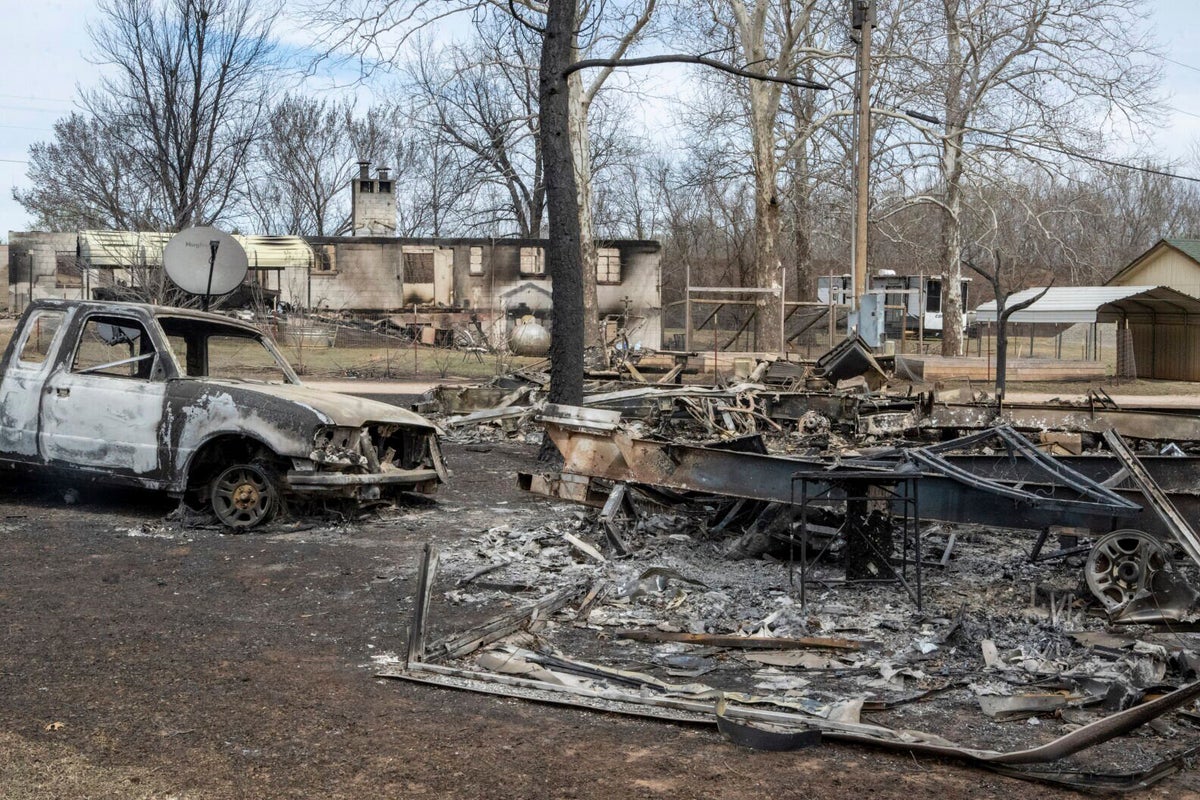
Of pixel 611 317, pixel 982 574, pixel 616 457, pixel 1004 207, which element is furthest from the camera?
pixel 611 317

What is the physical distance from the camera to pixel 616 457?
8.74 metres

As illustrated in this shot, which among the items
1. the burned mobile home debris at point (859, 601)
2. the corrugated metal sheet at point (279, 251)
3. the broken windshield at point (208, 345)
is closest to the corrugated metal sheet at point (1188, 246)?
the burned mobile home debris at point (859, 601)

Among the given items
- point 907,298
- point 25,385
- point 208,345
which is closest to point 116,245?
point 208,345

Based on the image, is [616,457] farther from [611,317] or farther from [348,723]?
[611,317]

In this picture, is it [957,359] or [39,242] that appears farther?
[39,242]

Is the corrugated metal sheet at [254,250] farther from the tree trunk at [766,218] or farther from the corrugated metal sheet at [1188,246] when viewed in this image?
the corrugated metal sheet at [1188,246]

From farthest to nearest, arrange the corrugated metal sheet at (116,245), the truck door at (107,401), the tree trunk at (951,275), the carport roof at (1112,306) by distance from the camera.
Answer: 1. the tree trunk at (951,275)
2. the corrugated metal sheet at (116,245)
3. the carport roof at (1112,306)
4. the truck door at (107,401)

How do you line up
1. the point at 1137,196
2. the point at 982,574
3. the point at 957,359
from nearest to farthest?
the point at 982,574, the point at 957,359, the point at 1137,196

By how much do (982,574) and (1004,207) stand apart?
1078 inches

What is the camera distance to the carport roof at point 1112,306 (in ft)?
101

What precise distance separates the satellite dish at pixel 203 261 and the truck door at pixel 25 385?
3559 millimetres

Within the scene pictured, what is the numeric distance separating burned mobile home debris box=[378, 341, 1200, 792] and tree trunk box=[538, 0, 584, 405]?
3.07 meters

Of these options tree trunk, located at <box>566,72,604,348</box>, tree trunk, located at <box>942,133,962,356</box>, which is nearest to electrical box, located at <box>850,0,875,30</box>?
tree trunk, located at <box>566,72,604,348</box>

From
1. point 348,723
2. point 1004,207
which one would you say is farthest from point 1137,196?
point 348,723
